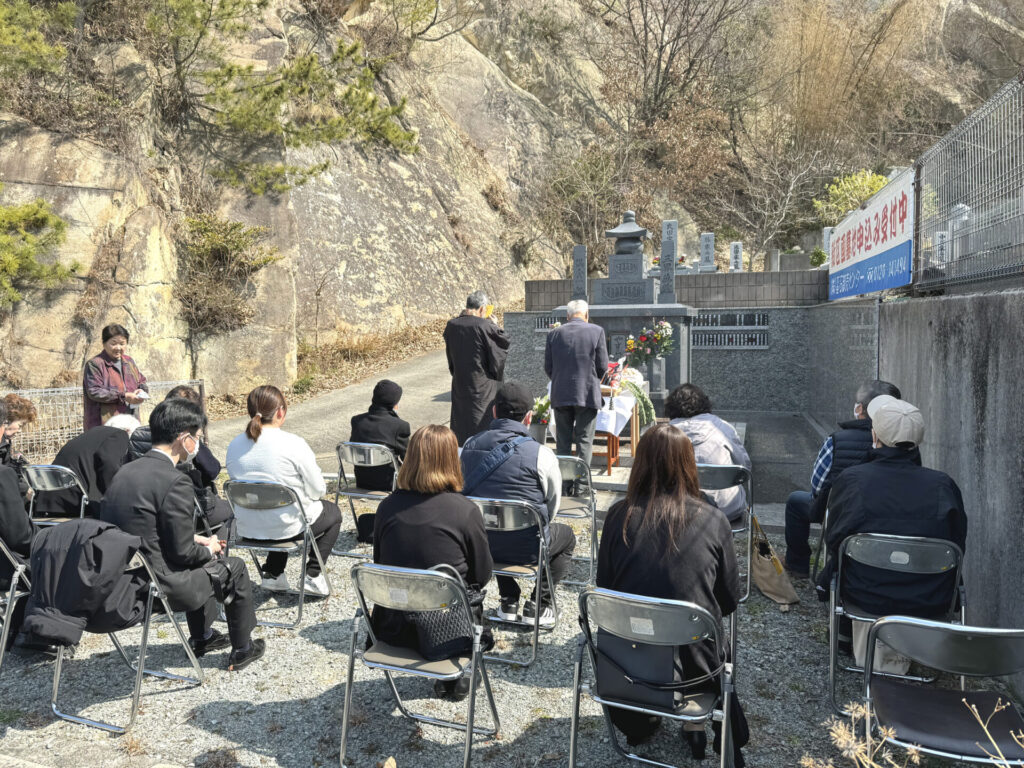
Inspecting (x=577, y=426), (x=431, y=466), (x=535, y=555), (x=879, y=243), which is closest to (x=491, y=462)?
(x=535, y=555)

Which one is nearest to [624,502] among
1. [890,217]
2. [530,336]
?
[890,217]

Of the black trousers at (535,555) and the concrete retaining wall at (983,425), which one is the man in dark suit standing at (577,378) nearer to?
the black trousers at (535,555)

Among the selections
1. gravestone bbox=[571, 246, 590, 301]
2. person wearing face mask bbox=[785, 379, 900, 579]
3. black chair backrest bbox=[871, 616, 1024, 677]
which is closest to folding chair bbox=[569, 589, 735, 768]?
black chair backrest bbox=[871, 616, 1024, 677]

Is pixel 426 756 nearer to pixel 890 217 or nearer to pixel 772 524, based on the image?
pixel 772 524

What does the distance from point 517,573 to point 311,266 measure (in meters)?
13.8

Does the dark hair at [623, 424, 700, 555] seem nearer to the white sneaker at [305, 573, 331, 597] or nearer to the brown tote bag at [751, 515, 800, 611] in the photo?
the brown tote bag at [751, 515, 800, 611]

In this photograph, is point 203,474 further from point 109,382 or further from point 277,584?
point 109,382

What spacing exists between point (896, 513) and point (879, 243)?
4.87 m

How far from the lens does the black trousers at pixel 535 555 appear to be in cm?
396

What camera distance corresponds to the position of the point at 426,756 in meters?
3.06

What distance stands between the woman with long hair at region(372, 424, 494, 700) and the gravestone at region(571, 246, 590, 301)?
354 inches

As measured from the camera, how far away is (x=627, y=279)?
438 inches

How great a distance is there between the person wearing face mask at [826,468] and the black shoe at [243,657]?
324 cm

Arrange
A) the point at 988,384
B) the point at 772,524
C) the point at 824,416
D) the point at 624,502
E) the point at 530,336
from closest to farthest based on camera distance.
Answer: the point at 624,502 < the point at 988,384 < the point at 772,524 < the point at 824,416 < the point at 530,336
